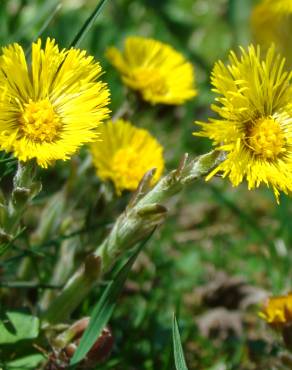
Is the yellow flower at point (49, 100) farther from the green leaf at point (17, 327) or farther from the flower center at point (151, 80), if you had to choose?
the flower center at point (151, 80)

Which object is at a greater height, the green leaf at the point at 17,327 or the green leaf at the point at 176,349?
the green leaf at the point at 176,349

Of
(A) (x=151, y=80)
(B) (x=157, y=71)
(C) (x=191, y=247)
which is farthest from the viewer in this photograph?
(C) (x=191, y=247)

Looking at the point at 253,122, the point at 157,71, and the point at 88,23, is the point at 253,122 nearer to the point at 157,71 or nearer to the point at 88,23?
the point at 88,23

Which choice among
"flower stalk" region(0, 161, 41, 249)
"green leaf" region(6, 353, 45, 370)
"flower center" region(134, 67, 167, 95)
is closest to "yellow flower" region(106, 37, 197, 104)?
"flower center" region(134, 67, 167, 95)

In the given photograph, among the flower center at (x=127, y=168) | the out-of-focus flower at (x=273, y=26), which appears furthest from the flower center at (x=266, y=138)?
the out-of-focus flower at (x=273, y=26)

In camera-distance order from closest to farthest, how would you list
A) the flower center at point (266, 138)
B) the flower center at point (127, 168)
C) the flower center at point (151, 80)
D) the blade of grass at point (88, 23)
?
the flower center at point (266, 138), the blade of grass at point (88, 23), the flower center at point (127, 168), the flower center at point (151, 80)

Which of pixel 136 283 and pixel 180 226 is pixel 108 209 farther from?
pixel 180 226

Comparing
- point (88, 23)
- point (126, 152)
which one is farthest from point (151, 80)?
point (88, 23)
